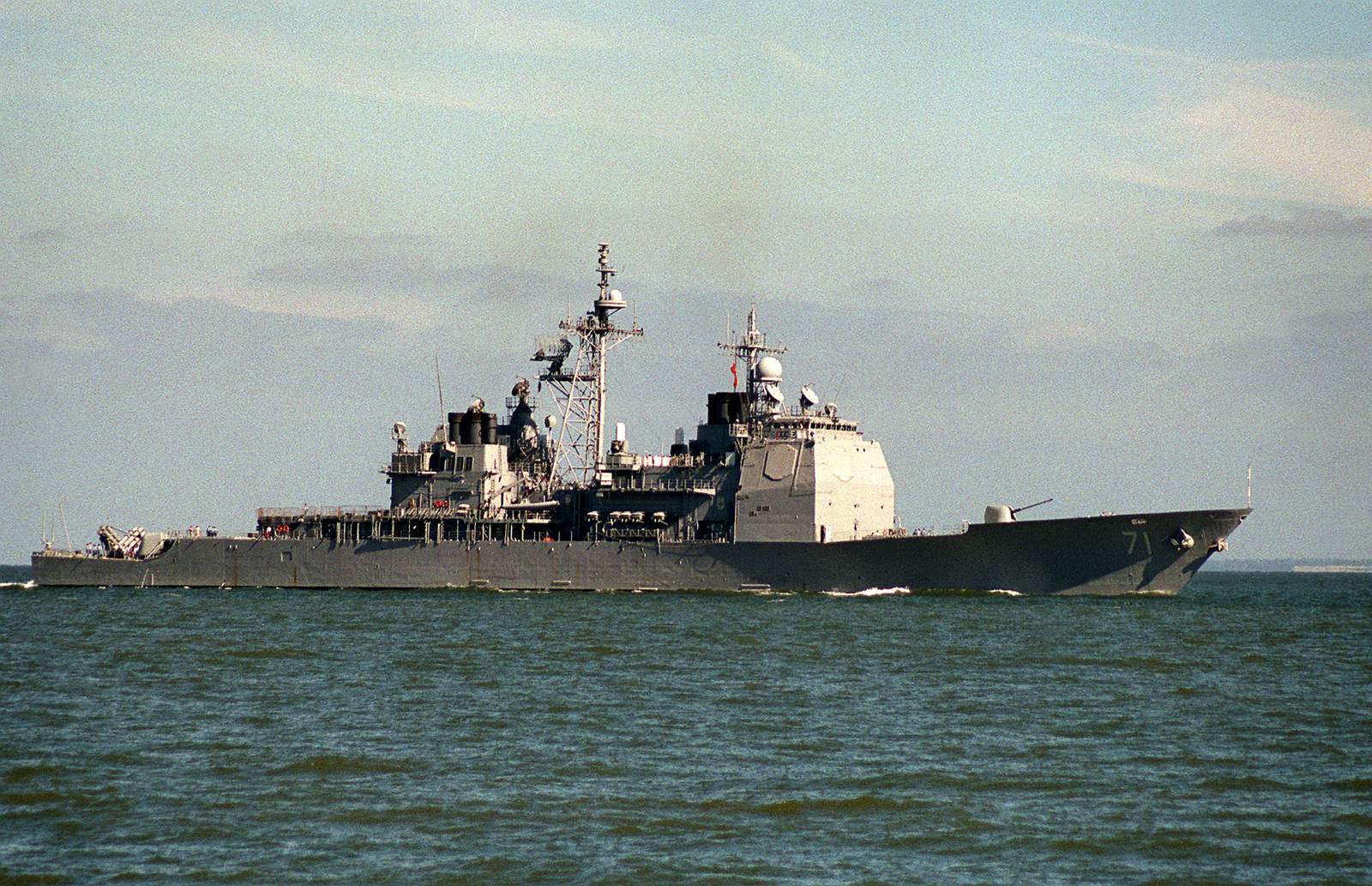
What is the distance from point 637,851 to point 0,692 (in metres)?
15.6

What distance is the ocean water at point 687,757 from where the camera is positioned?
43.2 feet

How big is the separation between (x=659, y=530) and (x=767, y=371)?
6590 mm

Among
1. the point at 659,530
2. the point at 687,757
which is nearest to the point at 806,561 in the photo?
the point at 659,530

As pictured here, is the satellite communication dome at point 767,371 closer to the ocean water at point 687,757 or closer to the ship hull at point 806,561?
the ship hull at point 806,561

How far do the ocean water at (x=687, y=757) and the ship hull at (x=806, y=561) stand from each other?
8462mm

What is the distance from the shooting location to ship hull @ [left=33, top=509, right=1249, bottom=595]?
4219 centimetres

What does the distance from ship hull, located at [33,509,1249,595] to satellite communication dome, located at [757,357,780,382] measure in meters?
5.99

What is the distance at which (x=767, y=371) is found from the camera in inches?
1860

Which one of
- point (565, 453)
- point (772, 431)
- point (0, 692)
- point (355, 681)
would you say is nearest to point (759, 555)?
point (772, 431)

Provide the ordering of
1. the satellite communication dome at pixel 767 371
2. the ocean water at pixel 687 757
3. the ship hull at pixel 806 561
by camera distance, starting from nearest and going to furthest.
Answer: the ocean water at pixel 687 757
the ship hull at pixel 806 561
the satellite communication dome at pixel 767 371

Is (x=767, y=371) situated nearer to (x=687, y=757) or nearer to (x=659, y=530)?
(x=659, y=530)

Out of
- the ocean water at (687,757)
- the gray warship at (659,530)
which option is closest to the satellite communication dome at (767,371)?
the gray warship at (659,530)

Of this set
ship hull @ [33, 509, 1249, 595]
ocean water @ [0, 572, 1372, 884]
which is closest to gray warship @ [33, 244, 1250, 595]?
ship hull @ [33, 509, 1249, 595]

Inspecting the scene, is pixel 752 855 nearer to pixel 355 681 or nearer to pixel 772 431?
pixel 355 681
